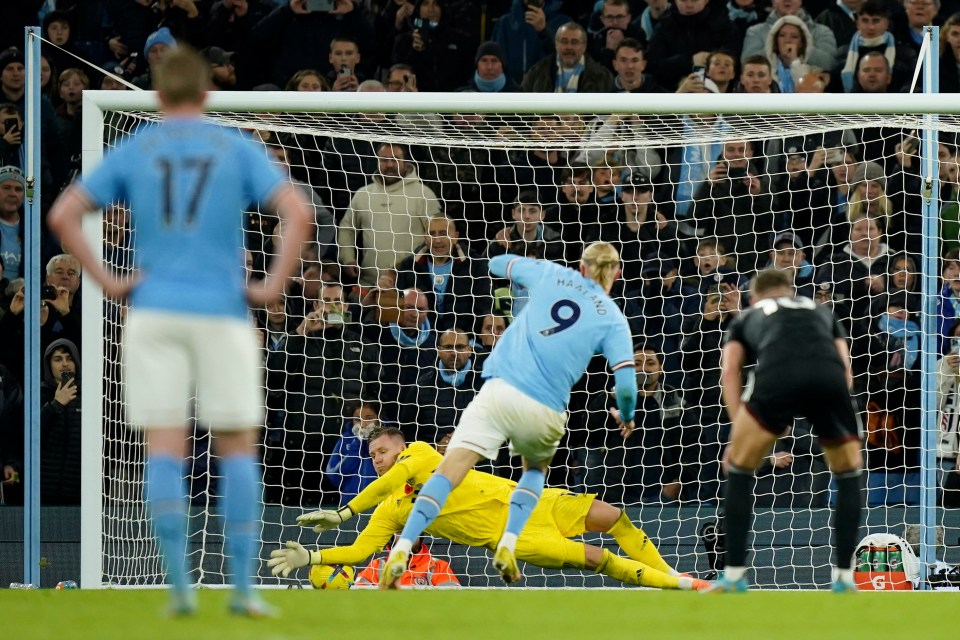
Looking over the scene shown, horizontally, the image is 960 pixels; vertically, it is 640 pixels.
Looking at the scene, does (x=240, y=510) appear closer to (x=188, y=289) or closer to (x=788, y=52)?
(x=188, y=289)

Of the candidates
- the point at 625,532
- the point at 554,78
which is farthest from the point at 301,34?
the point at 625,532

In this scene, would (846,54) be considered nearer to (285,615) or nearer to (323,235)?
(323,235)

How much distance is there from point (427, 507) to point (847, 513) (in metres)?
1.99

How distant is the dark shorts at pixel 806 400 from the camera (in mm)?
6254

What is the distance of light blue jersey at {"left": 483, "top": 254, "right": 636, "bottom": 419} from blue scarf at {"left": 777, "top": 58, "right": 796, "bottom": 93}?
4480mm

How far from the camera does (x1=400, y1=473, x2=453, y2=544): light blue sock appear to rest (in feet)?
22.6

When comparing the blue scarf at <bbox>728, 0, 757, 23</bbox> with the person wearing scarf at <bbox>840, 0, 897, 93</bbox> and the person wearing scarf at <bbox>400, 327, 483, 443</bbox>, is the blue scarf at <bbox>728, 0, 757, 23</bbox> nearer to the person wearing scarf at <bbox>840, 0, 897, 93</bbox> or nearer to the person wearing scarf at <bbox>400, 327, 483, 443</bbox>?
the person wearing scarf at <bbox>840, 0, 897, 93</bbox>

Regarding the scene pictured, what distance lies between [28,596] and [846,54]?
791 cm

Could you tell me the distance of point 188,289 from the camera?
14.3 ft

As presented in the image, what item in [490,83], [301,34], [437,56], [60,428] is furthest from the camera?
[301,34]

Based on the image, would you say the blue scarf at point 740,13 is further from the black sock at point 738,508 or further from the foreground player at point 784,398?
the black sock at point 738,508

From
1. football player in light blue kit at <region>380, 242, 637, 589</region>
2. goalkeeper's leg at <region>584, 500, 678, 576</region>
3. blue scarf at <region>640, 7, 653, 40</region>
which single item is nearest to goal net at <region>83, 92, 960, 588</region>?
goalkeeper's leg at <region>584, 500, 678, 576</region>

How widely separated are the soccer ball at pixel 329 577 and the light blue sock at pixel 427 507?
2022 mm

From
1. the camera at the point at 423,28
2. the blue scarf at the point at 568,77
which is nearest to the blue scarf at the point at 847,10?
the blue scarf at the point at 568,77
